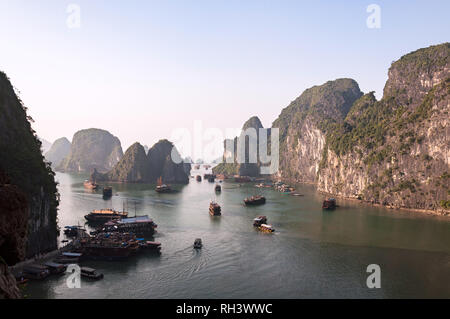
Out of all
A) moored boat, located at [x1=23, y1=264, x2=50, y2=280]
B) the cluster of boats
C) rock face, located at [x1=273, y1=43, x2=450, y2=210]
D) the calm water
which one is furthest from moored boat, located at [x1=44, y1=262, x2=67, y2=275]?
rock face, located at [x1=273, y1=43, x2=450, y2=210]

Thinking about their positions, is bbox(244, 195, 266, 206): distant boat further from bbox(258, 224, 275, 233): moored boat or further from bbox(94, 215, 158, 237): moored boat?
bbox(94, 215, 158, 237): moored boat

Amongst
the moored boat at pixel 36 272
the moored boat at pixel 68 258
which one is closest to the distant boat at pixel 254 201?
the moored boat at pixel 68 258

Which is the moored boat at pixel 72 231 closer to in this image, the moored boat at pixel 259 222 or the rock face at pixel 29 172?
the rock face at pixel 29 172

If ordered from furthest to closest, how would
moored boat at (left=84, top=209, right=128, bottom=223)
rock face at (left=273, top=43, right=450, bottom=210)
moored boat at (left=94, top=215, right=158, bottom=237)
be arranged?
rock face at (left=273, top=43, right=450, bottom=210)
moored boat at (left=84, top=209, right=128, bottom=223)
moored boat at (left=94, top=215, right=158, bottom=237)

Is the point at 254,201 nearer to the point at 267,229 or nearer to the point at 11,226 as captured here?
the point at 267,229

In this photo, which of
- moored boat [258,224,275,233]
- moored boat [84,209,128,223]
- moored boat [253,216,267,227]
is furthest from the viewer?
moored boat [84,209,128,223]
